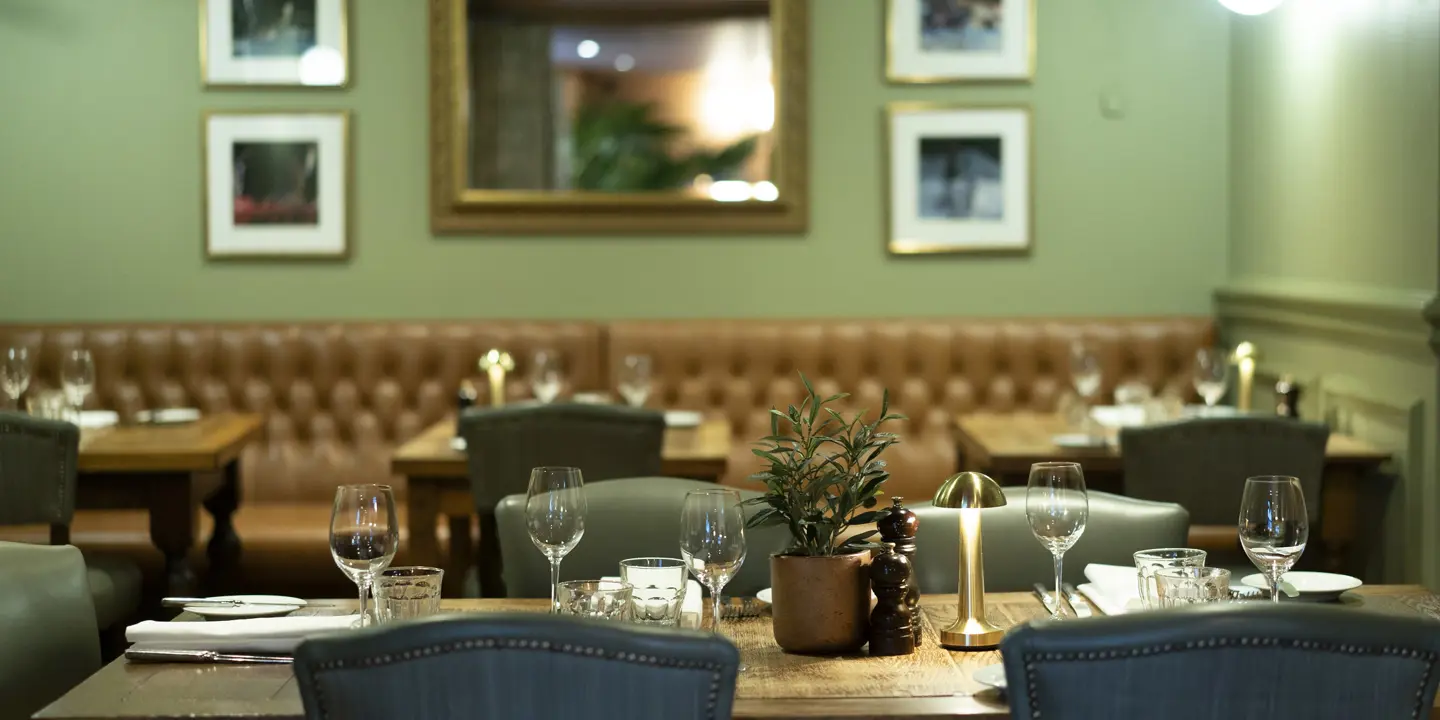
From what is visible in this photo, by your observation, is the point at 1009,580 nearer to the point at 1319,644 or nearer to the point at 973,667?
the point at 973,667

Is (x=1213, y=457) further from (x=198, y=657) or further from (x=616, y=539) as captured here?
(x=198, y=657)

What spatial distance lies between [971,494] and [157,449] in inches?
109

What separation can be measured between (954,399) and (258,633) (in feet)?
13.8

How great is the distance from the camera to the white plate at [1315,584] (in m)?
2.32

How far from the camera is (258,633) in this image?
2059 millimetres

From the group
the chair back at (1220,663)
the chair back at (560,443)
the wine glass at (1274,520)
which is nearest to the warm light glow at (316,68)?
the chair back at (560,443)

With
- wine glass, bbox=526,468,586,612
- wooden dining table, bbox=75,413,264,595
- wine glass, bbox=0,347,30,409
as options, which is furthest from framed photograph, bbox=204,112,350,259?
wine glass, bbox=526,468,586,612

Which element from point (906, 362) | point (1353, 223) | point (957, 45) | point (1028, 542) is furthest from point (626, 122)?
point (1028, 542)

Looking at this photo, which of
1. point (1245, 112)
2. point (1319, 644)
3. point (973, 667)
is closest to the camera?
point (1319, 644)

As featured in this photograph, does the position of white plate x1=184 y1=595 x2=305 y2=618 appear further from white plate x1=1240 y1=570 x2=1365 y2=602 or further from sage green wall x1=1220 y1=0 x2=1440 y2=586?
sage green wall x1=1220 y1=0 x2=1440 y2=586

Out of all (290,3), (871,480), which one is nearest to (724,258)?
(290,3)

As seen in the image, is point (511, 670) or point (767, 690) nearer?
point (511, 670)

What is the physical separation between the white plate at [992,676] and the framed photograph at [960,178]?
4.25 metres

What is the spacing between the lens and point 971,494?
2.08 m
